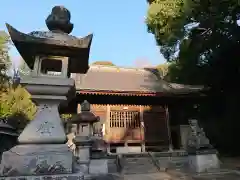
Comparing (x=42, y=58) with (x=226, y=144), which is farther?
(x=226, y=144)

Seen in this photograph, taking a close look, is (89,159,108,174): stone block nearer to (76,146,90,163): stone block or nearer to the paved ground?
(76,146,90,163): stone block

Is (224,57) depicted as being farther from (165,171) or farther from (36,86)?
(36,86)

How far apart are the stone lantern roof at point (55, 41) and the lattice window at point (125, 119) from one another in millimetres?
10052

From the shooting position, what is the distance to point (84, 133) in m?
9.66

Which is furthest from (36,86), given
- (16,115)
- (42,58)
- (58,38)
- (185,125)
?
(16,115)

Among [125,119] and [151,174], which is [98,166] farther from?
[125,119]

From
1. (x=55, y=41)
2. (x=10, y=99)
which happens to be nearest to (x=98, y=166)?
(x=55, y=41)

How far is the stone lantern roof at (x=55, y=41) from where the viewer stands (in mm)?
3682

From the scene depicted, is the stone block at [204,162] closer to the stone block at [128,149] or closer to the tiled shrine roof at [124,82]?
the stone block at [128,149]

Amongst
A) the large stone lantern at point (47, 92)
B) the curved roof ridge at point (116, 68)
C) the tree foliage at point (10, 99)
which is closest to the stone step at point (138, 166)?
the large stone lantern at point (47, 92)

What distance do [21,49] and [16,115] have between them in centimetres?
1449

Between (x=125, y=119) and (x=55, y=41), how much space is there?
1075 centimetres

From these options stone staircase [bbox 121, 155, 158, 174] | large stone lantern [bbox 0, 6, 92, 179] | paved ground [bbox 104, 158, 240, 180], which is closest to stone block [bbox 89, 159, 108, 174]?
paved ground [bbox 104, 158, 240, 180]

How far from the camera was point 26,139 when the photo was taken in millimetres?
3396
